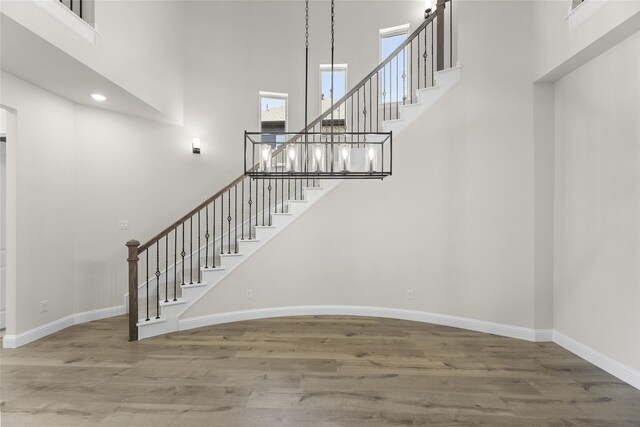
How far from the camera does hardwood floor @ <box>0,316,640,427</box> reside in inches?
92.0

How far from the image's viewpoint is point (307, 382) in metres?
2.78

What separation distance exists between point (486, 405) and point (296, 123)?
15.9 feet

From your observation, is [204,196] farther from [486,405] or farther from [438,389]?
[486,405]

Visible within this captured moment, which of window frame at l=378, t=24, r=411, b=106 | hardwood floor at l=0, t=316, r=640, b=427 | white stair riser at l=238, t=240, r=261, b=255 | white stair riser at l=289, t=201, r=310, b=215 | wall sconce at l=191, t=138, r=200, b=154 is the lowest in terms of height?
hardwood floor at l=0, t=316, r=640, b=427

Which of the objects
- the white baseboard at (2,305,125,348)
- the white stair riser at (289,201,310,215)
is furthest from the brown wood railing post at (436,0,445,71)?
the white baseboard at (2,305,125,348)

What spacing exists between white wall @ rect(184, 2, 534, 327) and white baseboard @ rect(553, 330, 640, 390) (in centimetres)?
32

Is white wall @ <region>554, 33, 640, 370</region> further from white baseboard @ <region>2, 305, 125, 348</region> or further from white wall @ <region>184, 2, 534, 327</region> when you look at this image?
white baseboard @ <region>2, 305, 125, 348</region>

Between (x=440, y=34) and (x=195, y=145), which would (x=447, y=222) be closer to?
(x=440, y=34)

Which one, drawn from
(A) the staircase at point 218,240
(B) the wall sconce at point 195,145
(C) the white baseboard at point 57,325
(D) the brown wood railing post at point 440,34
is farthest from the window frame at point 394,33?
(C) the white baseboard at point 57,325

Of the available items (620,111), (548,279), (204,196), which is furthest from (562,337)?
(204,196)

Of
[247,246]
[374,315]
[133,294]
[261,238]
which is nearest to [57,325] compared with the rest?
[133,294]

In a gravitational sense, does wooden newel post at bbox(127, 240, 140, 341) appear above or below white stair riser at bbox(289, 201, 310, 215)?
below

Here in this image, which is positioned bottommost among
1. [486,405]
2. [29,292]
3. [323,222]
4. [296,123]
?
[486,405]

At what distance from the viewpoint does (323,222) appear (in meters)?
4.58
